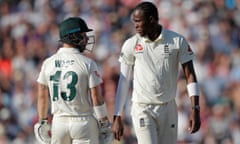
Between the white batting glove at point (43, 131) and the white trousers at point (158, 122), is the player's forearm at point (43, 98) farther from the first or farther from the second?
the white trousers at point (158, 122)

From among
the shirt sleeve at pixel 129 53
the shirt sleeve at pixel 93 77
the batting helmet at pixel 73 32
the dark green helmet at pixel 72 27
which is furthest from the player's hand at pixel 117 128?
the dark green helmet at pixel 72 27

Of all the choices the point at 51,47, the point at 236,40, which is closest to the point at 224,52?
the point at 236,40

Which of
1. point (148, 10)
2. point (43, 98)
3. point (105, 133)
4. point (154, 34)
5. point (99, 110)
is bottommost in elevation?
point (105, 133)

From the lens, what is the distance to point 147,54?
8.41m

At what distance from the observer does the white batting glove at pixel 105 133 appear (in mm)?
8477

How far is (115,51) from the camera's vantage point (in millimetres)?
15047

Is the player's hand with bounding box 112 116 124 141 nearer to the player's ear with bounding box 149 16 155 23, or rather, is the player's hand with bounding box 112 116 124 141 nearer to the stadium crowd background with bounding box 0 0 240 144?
the player's ear with bounding box 149 16 155 23

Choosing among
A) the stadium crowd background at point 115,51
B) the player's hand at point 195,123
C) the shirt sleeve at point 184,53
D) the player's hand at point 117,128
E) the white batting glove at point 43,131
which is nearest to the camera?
the player's hand at point 195,123

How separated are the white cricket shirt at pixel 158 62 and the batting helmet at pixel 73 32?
1.53ft

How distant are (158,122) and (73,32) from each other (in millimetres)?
1240

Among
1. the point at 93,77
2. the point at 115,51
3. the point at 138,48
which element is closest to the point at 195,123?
the point at 138,48

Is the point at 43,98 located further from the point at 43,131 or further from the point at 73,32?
the point at 73,32

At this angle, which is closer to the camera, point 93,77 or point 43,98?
point 93,77

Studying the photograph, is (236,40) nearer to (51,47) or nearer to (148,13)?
(51,47)
